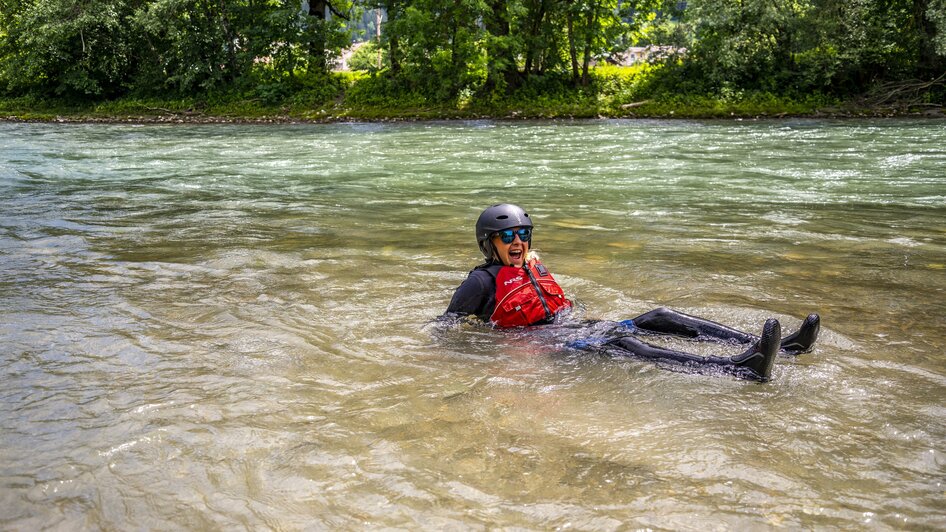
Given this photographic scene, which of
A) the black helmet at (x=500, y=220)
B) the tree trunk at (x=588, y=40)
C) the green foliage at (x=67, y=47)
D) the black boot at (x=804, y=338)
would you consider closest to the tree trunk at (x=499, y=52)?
the tree trunk at (x=588, y=40)

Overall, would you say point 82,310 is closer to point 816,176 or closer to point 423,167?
point 423,167

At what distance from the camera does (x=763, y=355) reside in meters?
4.59

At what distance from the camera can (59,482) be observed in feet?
12.1

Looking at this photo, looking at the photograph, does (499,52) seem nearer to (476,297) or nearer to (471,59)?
(471,59)

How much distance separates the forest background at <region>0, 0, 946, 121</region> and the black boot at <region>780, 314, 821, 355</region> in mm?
24540

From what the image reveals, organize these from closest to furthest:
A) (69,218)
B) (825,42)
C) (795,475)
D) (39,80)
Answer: (795,475) < (69,218) < (825,42) < (39,80)

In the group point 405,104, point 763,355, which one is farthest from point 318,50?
point 763,355

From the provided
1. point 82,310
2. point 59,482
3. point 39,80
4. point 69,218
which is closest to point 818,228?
point 82,310

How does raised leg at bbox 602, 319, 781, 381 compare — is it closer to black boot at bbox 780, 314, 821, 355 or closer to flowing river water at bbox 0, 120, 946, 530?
flowing river water at bbox 0, 120, 946, 530

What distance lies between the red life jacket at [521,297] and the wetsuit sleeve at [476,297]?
0.20 ft

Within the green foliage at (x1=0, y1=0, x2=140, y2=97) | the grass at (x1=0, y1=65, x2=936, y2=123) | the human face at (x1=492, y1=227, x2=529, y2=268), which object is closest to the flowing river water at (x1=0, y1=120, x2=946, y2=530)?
the human face at (x1=492, y1=227, x2=529, y2=268)

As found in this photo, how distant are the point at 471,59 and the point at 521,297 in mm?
26714

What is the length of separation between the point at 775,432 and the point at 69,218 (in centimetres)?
965

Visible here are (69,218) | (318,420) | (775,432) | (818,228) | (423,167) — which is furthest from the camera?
(423,167)
